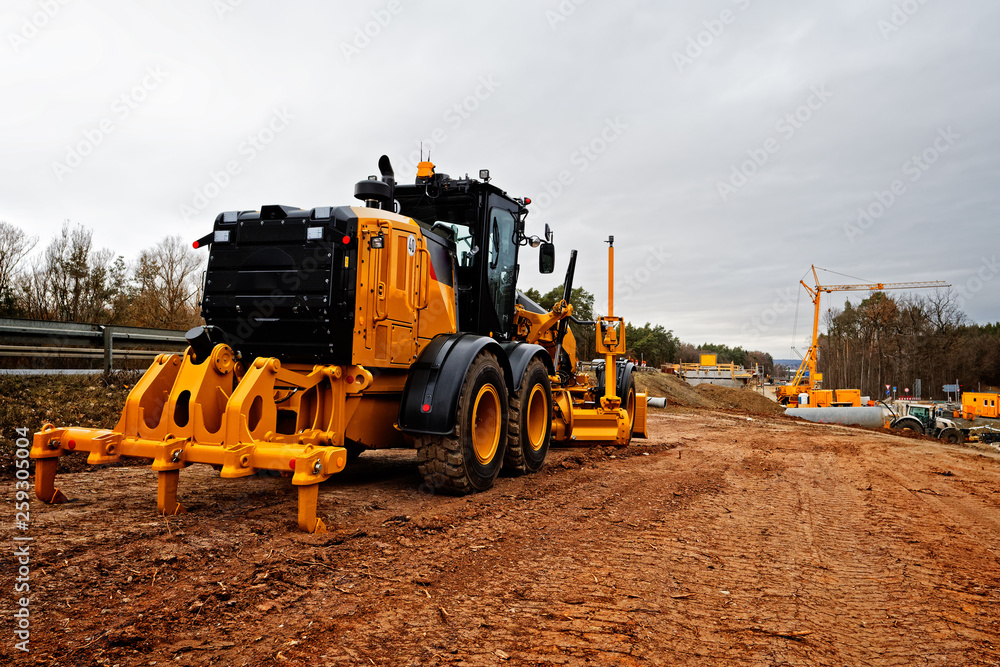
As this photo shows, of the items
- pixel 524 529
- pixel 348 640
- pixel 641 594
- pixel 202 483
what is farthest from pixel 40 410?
pixel 641 594

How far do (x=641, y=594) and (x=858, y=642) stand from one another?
1.03 m

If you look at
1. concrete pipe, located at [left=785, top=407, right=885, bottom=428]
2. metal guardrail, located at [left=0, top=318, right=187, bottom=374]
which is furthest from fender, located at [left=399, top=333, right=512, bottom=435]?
concrete pipe, located at [left=785, top=407, right=885, bottom=428]

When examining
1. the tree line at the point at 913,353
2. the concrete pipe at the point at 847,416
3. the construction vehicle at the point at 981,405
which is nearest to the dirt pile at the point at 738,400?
the concrete pipe at the point at 847,416

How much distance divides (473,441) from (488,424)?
56cm

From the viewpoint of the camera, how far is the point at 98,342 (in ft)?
34.7

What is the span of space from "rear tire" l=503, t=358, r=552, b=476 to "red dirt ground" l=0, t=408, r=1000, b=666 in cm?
64

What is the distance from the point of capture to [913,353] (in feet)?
184

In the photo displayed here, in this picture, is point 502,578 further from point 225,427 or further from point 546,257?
point 546,257

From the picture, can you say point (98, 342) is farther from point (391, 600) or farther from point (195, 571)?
point (391, 600)

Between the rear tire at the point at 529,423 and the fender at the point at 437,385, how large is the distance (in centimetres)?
125

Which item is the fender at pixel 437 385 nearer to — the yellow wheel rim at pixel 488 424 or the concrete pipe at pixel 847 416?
the yellow wheel rim at pixel 488 424

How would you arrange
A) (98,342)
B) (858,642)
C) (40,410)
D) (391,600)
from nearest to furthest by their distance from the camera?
(858,642), (391,600), (40,410), (98,342)

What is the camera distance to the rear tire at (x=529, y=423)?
22.4ft
